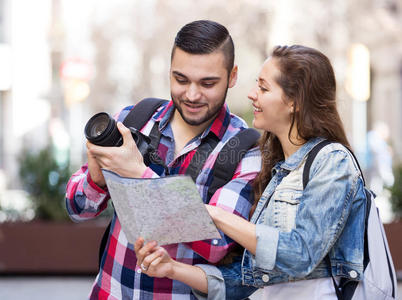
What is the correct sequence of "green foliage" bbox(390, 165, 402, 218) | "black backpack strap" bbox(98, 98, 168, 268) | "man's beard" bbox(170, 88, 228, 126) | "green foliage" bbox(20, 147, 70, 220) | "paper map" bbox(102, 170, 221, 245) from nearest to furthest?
"paper map" bbox(102, 170, 221, 245), "man's beard" bbox(170, 88, 228, 126), "black backpack strap" bbox(98, 98, 168, 268), "green foliage" bbox(390, 165, 402, 218), "green foliage" bbox(20, 147, 70, 220)

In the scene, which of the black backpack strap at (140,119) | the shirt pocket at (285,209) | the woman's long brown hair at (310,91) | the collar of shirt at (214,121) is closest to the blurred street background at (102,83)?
the woman's long brown hair at (310,91)

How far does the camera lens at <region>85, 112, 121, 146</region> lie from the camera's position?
2.44 m

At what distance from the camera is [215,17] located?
1409cm

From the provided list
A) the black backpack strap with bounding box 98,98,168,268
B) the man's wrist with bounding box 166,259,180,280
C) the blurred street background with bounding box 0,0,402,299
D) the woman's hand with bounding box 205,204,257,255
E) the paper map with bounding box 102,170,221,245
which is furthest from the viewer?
the blurred street background with bounding box 0,0,402,299

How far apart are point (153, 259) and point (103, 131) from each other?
49 cm

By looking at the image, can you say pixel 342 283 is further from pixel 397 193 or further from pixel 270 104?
pixel 397 193

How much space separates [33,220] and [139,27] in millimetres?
9819

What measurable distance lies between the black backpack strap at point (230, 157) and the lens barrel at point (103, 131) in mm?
390

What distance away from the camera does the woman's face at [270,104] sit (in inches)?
98.3

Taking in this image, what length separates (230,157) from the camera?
2.66 metres

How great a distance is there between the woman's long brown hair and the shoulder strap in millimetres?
600

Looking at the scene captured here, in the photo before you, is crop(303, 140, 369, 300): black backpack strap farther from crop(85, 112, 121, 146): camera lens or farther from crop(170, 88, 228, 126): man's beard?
crop(85, 112, 121, 146): camera lens

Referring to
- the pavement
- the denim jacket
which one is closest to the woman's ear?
the denim jacket

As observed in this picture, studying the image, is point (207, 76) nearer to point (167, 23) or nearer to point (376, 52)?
point (167, 23)
